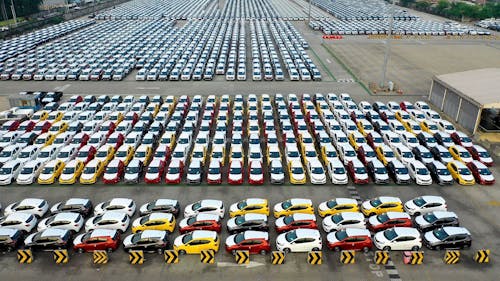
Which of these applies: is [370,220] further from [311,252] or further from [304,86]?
[304,86]

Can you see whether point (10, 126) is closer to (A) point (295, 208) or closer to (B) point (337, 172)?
(A) point (295, 208)

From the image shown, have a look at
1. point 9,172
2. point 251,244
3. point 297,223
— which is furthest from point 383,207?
point 9,172

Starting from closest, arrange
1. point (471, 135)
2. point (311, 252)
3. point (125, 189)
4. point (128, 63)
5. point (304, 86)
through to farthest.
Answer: point (311, 252)
point (125, 189)
point (471, 135)
point (304, 86)
point (128, 63)

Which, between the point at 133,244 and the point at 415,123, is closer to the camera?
the point at 133,244

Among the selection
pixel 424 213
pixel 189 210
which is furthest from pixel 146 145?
pixel 424 213

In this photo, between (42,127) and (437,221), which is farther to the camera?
(42,127)

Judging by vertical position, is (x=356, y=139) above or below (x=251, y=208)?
above
